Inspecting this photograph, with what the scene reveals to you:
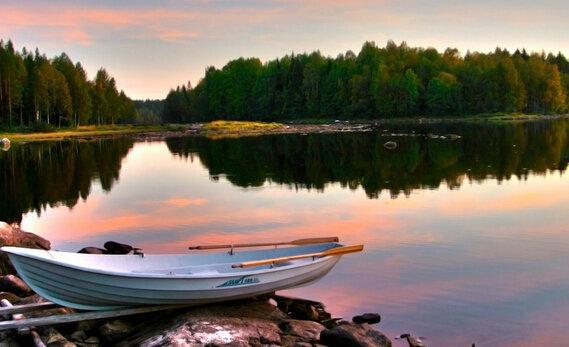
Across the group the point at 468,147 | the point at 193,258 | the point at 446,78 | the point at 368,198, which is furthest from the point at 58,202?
the point at 446,78

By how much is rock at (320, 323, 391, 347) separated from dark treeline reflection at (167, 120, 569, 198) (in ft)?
74.6

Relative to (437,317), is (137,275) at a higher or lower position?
higher

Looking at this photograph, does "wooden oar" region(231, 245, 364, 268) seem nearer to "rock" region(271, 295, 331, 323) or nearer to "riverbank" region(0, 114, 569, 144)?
"rock" region(271, 295, 331, 323)

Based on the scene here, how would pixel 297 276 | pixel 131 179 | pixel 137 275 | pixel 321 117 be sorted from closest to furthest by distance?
pixel 137 275 < pixel 297 276 < pixel 131 179 < pixel 321 117

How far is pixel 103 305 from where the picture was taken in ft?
51.3

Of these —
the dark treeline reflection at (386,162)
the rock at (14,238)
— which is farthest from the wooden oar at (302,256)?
the dark treeline reflection at (386,162)

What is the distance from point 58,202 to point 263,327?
2778 cm

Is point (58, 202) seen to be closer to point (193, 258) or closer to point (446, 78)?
point (193, 258)

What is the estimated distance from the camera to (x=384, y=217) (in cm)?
3042

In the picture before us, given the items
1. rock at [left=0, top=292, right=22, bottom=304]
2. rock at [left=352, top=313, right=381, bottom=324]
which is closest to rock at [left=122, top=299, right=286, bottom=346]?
rock at [left=352, top=313, right=381, bottom=324]

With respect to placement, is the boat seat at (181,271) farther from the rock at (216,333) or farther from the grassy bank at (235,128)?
the grassy bank at (235,128)

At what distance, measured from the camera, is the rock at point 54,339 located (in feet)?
47.0

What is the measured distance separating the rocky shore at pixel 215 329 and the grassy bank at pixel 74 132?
321ft

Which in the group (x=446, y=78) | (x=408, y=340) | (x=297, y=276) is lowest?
(x=408, y=340)
